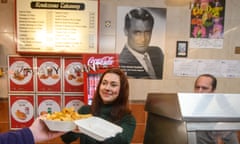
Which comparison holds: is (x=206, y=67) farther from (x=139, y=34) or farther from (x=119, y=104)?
(x=119, y=104)

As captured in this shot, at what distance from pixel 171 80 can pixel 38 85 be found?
56.4 inches

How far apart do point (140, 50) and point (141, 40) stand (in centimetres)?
11

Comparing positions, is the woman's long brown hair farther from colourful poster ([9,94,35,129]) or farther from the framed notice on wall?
colourful poster ([9,94,35,129])

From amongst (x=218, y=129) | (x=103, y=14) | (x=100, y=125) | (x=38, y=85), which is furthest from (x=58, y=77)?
(x=218, y=129)

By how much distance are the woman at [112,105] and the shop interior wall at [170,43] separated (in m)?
0.90

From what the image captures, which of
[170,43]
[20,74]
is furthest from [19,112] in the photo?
[170,43]

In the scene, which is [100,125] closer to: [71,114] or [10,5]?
[71,114]

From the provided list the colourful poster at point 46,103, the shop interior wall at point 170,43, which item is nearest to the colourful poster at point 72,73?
the colourful poster at point 46,103

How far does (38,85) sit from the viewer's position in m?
2.37

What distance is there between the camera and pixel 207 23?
2494 millimetres

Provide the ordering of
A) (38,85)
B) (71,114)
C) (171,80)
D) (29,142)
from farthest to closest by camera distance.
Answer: (171,80) → (38,85) → (71,114) → (29,142)

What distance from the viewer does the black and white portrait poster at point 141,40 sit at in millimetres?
2424

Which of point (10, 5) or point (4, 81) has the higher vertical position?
point (10, 5)

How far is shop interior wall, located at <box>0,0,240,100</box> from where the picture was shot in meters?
2.37
